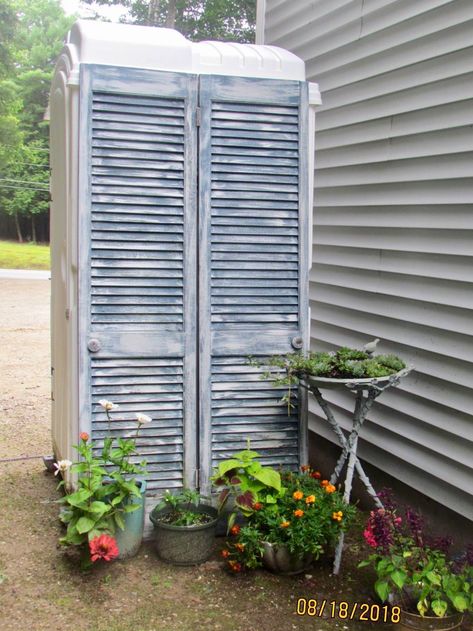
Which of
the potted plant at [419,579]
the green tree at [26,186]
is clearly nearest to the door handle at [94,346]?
the potted plant at [419,579]

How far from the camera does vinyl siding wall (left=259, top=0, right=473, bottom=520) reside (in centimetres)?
346

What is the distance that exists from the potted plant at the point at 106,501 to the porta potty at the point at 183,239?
0.13m

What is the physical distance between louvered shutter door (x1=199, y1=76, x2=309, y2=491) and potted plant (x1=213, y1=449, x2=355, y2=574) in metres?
0.25

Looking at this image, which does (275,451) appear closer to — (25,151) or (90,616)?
(90,616)

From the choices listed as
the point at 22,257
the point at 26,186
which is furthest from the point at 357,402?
the point at 26,186

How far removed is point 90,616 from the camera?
313 cm

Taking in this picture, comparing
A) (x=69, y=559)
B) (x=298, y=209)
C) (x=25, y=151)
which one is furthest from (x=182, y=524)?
(x=25, y=151)

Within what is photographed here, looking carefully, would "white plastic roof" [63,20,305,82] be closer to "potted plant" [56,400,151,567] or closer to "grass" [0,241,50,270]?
"potted plant" [56,400,151,567]

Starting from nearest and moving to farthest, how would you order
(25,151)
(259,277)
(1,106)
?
(259,277), (1,106), (25,151)

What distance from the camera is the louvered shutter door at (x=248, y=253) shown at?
3721 mm

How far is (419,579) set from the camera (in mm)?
2854

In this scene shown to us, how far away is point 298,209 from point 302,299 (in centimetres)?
46

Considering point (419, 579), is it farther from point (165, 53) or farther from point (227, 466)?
point (165, 53)

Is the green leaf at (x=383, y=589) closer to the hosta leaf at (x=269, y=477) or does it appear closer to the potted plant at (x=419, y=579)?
the potted plant at (x=419, y=579)
